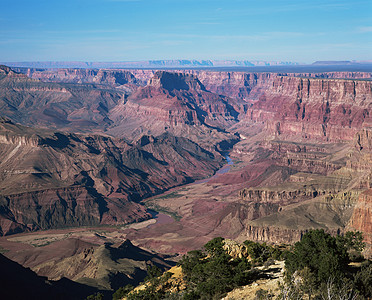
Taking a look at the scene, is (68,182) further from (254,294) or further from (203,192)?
(254,294)

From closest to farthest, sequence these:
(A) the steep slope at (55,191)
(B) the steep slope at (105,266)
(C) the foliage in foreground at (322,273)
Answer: (C) the foliage in foreground at (322,273)
(B) the steep slope at (105,266)
(A) the steep slope at (55,191)

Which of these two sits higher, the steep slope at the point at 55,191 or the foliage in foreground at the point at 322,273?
the foliage in foreground at the point at 322,273

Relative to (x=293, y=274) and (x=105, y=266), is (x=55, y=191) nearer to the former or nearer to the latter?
(x=105, y=266)

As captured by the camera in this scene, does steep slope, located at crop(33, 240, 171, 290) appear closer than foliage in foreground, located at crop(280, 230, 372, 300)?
No

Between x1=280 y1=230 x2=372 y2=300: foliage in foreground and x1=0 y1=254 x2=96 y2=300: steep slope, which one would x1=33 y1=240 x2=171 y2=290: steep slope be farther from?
x1=280 y1=230 x2=372 y2=300: foliage in foreground

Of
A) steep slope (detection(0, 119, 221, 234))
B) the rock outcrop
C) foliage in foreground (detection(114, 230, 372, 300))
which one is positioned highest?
foliage in foreground (detection(114, 230, 372, 300))

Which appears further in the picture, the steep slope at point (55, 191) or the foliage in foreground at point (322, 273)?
the steep slope at point (55, 191)

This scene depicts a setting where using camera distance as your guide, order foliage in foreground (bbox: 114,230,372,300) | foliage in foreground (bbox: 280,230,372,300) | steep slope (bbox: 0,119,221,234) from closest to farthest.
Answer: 1. foliage in foreground (bbox: 280,230,372,300)
2. foliage in foreground (bbox: 114,230,372,300)
3. steep slope (bbox: 0,119,221,234)

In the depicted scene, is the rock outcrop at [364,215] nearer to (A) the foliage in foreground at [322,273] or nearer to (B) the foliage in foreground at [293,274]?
(B) the foliage in foreground at [293,274]

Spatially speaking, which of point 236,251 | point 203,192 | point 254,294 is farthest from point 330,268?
point 203,192

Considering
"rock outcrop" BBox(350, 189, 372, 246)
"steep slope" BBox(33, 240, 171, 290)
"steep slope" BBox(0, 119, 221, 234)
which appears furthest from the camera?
"steep slope" BBox(0, 119, 221, 234)

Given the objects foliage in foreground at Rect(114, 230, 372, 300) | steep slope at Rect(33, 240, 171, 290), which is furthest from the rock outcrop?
steep slope at Rect(33, 240, 171, 290)

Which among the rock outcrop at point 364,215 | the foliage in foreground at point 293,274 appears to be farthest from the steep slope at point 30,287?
the rock outcrop at point 364,215

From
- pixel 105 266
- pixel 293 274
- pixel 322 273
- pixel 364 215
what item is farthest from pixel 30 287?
pixel 364 215
